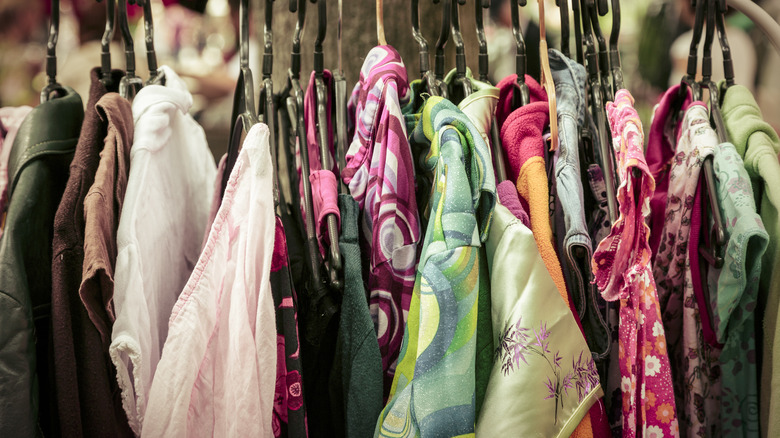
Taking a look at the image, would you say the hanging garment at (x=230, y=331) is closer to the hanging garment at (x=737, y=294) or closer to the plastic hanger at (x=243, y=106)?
the plastic hanger at (x=243, y=106)

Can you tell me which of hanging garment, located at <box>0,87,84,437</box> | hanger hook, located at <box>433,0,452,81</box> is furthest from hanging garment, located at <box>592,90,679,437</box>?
hanging garment, located at <box>0,87,84,437</box>

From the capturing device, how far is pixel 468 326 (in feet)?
2.20

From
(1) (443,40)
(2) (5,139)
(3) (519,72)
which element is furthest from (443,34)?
(2) (5,139)

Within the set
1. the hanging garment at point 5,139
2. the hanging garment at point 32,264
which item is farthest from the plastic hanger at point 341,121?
the hanging garment at point 5,139

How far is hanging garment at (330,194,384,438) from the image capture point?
72cm

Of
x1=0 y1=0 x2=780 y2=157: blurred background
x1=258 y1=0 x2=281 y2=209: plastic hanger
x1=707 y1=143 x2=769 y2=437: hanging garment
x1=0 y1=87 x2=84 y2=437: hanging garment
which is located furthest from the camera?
x1=0 y1=0 x2=780 y2=157: blurred background

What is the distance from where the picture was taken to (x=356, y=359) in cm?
72

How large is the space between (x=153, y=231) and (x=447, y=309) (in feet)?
1.39

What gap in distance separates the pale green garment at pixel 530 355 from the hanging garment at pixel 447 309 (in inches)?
1.2

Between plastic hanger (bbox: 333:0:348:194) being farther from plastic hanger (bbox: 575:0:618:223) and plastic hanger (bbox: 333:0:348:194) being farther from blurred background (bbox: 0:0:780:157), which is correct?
blurred background (bbox: 0:0:780:157)

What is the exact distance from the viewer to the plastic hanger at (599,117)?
0.81 metres

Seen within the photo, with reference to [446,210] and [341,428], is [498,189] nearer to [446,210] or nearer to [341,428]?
[446,210]

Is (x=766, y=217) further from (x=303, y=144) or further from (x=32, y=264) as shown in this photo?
(x=32, y=264)

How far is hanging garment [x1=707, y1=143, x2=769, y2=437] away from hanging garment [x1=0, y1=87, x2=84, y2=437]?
2.81ft
